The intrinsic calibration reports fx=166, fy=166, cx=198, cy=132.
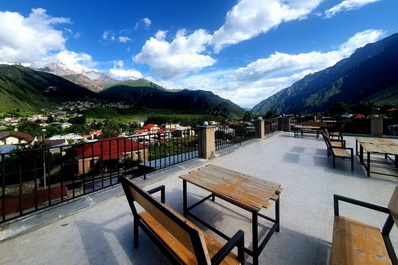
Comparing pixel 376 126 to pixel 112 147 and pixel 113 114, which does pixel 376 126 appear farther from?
pixel 113 114

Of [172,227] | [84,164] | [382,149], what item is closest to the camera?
[172,227]

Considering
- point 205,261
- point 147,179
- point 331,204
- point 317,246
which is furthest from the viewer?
point 147,179

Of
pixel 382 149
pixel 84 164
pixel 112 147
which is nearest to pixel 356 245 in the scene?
pixel 382 149

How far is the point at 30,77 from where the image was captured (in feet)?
542

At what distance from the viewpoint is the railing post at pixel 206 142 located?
570 cm

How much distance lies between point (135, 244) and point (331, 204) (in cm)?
321

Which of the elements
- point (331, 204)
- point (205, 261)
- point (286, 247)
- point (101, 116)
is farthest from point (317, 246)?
point (101, 116)

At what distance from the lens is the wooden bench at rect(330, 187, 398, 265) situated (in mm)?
1376

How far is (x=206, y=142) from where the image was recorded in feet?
18.7

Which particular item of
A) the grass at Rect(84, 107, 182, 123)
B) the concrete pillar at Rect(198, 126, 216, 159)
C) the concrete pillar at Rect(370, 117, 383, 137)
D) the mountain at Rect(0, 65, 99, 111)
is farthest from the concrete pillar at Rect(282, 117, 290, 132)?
the mountain at Rect(0, 65, 99, 111)

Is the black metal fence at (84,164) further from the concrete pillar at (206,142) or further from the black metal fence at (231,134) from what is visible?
the black metal fence at (231,134)

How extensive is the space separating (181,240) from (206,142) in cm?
440

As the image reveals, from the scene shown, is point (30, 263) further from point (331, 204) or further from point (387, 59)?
point (387, 59)

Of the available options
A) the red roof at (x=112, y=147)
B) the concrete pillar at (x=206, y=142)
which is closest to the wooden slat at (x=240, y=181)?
the red roof at (x=112, y=147)
